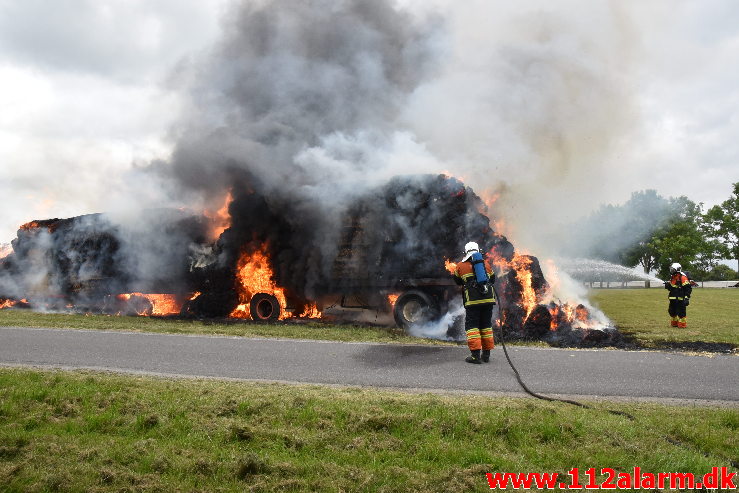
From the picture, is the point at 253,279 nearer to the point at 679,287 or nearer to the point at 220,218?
the point at 220,218

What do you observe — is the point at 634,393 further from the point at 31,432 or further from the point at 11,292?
the point at 11,292

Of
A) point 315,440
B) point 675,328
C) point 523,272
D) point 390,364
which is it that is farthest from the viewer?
point 675,328

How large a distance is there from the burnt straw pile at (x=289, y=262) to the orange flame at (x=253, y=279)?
27 mm

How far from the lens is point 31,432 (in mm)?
4484

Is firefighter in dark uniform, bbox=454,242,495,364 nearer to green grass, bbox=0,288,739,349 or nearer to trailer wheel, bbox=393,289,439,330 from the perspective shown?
green grass, bbox=0,288,739,349

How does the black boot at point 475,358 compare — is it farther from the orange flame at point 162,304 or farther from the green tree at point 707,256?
the green tree at point 707,256

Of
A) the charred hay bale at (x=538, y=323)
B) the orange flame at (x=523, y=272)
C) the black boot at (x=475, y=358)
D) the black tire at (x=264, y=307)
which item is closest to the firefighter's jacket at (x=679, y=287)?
the orange flame at (x=523, y=272)

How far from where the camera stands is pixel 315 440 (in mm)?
4348

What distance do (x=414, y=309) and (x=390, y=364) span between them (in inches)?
207

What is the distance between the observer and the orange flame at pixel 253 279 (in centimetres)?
1566

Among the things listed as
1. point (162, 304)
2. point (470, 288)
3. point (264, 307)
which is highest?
Result: point (470, 288)

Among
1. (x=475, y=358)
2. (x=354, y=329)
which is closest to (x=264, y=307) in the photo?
(x=354, y=329)

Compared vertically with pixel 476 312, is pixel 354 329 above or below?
below

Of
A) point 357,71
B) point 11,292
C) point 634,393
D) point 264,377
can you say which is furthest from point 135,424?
point 11,292
